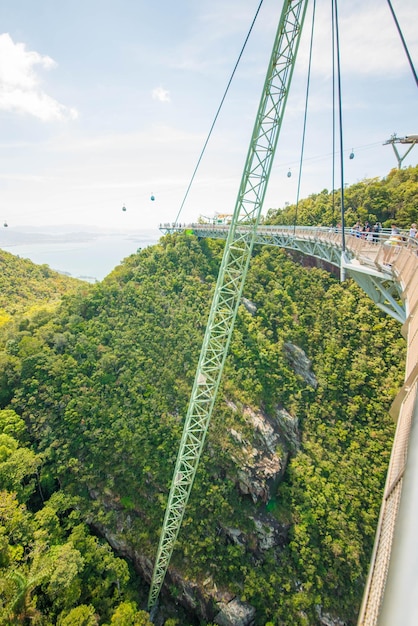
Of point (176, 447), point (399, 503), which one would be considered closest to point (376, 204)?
point (176, 447)

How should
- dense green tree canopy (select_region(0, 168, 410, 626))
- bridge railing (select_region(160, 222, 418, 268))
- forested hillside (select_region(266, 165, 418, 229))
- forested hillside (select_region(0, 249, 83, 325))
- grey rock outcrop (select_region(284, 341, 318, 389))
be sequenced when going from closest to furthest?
bridge railing (select_region(160, 222, 418, 268)), dense green tree canopy (select_region(0, 168, 410, 626)), grey rock outcrop (select_region(284, 341, 318, 389)), forested hillside (select_region(266, 165, 418, 229)), forested hillside (select_region(0, 249, 83, 325))

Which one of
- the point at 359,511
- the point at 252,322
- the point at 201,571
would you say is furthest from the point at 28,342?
the point at 359,511

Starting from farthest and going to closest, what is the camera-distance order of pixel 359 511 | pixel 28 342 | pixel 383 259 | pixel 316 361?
pixel 316 361
pixel 28 342
pixel 359 511
pixel 383 259

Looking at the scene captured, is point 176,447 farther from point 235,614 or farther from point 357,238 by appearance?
point 357,238

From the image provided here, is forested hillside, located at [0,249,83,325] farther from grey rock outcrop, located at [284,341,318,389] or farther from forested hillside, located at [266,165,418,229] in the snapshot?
forested hillside, located at [266,165,418,229]

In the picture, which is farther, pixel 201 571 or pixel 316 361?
pixel 316 361

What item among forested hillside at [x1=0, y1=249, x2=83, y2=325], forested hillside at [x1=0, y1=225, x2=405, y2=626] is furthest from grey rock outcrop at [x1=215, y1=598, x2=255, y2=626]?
forested hillside at [x1=0, y1=249, x2=83, y2=325]

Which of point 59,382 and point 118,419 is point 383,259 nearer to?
point 118,419
